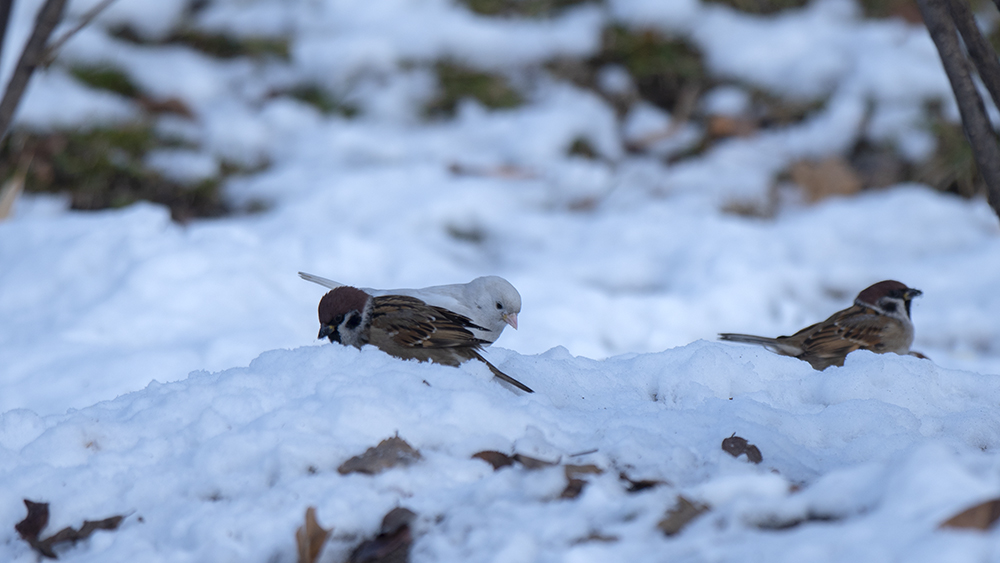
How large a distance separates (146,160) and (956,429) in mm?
4890

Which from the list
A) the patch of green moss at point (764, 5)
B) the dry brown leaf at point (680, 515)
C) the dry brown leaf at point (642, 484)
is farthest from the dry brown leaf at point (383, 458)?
the patch of green moss at point (764, 5)

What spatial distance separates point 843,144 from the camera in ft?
19.6

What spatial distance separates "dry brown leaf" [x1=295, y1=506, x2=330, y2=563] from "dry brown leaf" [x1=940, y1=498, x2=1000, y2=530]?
1.07 m

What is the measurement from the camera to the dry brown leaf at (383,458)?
71.5 inches

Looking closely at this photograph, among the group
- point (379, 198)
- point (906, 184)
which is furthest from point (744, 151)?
point (379, 198)

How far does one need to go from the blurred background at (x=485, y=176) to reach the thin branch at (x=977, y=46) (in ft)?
6.31

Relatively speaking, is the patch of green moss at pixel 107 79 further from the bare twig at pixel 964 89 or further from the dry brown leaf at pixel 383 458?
the bare twig at pixel 964 89

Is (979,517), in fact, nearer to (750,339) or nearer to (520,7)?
(750,339)

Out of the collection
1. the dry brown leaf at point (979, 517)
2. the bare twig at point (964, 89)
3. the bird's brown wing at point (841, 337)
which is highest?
the bare twig at point (964, 89)

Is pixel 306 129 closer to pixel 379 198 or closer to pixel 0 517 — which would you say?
pixel 379 198

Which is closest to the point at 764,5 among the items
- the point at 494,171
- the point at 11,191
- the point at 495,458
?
the point at 494,171

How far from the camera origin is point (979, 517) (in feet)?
4.24

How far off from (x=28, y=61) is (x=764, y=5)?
19.1 ft

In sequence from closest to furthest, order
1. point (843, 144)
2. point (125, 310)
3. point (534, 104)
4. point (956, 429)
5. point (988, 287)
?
point (956, 429)
point (125, 310)
point (988, 287)
point (843, 144)
point (534, 104)
